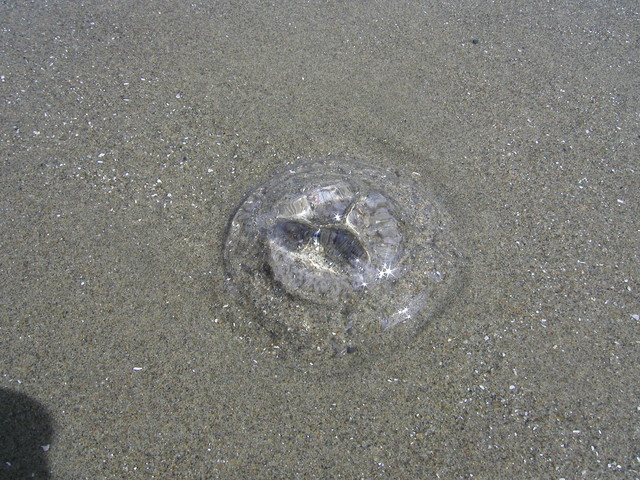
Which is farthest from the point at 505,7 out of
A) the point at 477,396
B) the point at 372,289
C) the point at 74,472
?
the point at 74,472

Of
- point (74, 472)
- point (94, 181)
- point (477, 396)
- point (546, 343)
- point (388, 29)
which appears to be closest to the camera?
point (74, 472)

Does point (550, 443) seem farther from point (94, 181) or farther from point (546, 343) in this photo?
point (94, 181)

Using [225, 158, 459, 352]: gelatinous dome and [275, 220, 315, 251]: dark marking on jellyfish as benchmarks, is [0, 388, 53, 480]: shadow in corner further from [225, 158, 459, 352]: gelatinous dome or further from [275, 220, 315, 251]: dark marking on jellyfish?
[275, 220, 315, 251]: dark marking on jellyfish

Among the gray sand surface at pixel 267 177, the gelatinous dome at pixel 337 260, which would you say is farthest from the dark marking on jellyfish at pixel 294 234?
the gray sand surface at pixel 267 177

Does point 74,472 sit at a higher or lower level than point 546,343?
lower

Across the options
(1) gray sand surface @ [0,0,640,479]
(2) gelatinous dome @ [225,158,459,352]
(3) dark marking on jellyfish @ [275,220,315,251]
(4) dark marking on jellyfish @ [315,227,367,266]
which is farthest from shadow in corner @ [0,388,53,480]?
(4) dark marking on jellyfish @ [315,227,367,266]

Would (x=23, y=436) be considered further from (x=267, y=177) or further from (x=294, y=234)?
(x=267, y=177)

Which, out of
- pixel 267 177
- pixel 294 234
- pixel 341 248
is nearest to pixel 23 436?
pixel 294 234
